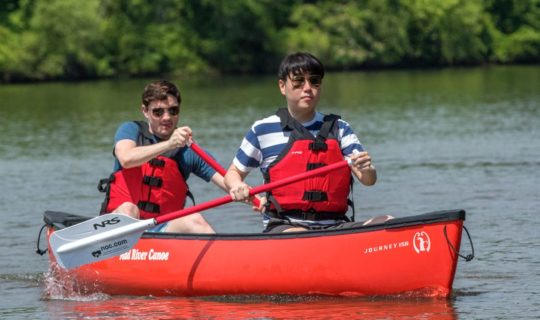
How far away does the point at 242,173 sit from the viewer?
7.71 metres

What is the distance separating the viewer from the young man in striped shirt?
7586 millimetres

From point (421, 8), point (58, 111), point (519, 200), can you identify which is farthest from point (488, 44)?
point (519, 200)

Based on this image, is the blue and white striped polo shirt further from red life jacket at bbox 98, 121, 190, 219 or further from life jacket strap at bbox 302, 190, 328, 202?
red life jacket at bbox 98, 121, 190, 219

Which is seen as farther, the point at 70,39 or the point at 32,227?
the point at 70,39

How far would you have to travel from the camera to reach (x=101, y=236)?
8008 millimetres

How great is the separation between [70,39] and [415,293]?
44764mm

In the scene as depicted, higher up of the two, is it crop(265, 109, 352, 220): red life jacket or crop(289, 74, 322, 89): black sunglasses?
crop(289, 74, 322, 89): black sunglasses

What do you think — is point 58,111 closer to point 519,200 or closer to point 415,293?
point 519,200

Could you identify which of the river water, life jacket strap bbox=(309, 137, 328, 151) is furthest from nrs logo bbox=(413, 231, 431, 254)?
life jacket strap bbox=(309, 137, 328, 151)

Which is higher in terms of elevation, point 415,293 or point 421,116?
point 421,116

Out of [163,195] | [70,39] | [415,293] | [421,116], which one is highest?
[70,39]

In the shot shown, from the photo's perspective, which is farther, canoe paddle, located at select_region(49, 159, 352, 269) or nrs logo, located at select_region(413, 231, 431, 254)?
canoe paddle, located at select_region(49, 159, 352, 269)

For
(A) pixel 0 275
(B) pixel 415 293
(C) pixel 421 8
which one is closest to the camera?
(B) pixel 415 293

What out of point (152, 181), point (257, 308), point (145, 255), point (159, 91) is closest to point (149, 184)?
point (152, 181)
